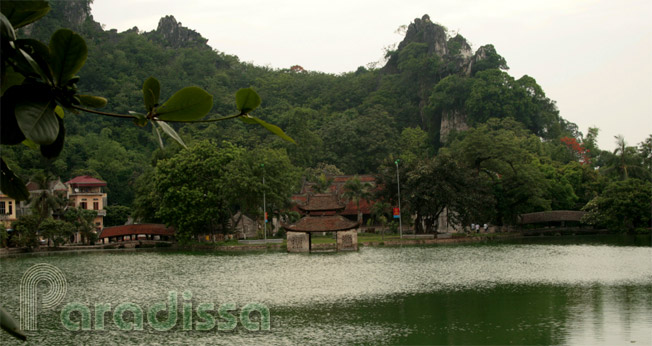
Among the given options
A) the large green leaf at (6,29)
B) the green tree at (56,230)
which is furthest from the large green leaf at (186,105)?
the green tree at (56,230)

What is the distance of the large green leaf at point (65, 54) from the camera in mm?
1029

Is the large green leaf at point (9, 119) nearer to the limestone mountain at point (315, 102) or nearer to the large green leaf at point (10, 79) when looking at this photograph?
the large green leaf at point (10, 79)

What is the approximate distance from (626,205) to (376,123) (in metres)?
29.5

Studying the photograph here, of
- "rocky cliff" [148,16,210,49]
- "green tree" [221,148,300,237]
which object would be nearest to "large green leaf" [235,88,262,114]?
"green tree" [221,148,300,237]

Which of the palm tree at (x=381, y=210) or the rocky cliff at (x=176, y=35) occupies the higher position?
the rocky cliff at (x=176, y=35)

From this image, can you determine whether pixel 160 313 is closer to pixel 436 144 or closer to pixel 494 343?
pixel 494 343

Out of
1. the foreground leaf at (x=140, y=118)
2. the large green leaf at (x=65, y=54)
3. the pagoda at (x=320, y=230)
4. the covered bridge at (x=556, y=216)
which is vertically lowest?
the pagoda at (x=320, y=230)

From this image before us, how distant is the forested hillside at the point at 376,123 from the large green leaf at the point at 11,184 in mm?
36473

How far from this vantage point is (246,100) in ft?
4.03

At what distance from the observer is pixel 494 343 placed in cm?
1256

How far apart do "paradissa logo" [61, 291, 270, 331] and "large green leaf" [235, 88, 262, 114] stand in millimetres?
13759

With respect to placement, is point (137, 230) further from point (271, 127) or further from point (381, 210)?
point (271, 127)

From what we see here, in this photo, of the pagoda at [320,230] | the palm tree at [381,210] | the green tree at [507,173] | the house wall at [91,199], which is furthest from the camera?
the house wall at [91,199]

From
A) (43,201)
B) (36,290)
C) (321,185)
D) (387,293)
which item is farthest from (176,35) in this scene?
(387,293)
